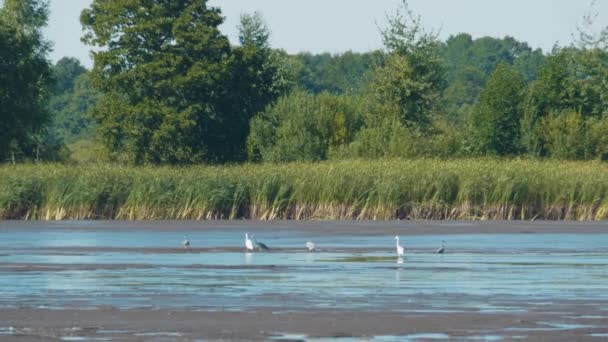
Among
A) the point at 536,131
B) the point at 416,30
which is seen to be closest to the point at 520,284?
the point at 536,131

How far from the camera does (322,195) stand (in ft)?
134

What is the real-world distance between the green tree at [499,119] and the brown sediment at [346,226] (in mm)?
26397

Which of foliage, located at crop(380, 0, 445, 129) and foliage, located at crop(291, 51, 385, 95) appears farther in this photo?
foliage, located at crop(291, 51, 385, 95)

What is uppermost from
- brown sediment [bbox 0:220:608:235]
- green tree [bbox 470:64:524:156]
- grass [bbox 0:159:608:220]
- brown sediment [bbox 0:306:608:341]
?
green tree [bbox 470:64:524:156]

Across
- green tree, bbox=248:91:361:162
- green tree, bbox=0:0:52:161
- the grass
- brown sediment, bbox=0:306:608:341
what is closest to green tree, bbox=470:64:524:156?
green tree, bbox=248:91:361:162

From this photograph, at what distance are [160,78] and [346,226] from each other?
30829mm

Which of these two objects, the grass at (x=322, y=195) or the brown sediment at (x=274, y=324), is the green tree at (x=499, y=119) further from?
the brown sediment at (x=274, y=324)

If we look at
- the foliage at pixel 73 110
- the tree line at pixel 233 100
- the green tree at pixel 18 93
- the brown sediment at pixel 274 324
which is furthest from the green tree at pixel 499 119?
the foliage at pixel 73 110

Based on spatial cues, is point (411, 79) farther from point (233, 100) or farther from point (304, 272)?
point (304, 272)

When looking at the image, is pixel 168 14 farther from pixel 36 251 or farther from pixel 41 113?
pixel 36 251

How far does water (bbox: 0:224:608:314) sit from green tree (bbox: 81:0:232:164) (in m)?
32.3

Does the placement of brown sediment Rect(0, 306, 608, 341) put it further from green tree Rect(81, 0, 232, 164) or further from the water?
green tree Rect(81, 0, 232, 164)

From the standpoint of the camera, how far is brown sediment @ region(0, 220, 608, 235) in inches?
1398

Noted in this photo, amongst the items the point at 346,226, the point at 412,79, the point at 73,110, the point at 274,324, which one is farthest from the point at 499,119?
the point at 73,110
